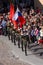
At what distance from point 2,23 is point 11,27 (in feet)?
8.78

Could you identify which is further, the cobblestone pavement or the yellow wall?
the yellow wall

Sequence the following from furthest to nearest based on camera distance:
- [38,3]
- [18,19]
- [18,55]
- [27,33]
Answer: [38,3], [18,19], [27,33], [18,55]

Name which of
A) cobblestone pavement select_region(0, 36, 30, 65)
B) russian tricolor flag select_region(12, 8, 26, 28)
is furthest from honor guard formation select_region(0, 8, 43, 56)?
cobblestone pavement select_region(0, 36, 30, 65)

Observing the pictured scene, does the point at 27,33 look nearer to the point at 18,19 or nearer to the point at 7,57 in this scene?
the point at 18,19

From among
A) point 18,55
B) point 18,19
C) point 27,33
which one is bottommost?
point 18,55

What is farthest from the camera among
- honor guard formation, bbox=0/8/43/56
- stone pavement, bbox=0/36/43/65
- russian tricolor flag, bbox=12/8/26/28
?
russian tricolor flag, bbox=12/8/26/28

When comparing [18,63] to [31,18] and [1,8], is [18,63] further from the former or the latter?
[1,8]

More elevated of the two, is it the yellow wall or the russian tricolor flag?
the russian tricolor flag

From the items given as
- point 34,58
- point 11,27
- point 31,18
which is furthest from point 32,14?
point 34,58

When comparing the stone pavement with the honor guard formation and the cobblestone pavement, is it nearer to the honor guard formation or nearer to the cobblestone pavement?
the cobblestone pavement

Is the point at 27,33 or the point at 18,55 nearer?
the point at 18,55

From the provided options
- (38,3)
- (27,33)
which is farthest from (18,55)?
(38,3)

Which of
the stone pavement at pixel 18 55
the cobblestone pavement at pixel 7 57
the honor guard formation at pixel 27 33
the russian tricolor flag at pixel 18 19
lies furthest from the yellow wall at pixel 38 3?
the cobblestone pavement at pixel 7 57

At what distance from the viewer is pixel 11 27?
27.3 m
